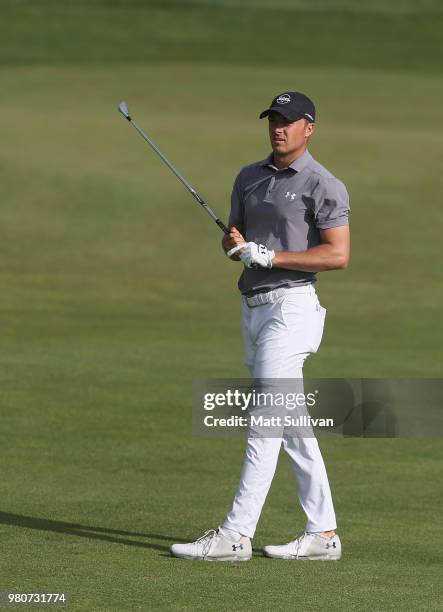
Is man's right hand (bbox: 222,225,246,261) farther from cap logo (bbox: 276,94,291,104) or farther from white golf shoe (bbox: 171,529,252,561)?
white golf shoe (bbox: 171,529,252,561)

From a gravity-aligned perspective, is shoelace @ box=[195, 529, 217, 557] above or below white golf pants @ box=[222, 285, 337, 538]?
below

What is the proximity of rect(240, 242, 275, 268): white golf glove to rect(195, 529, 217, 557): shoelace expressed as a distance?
1.40m

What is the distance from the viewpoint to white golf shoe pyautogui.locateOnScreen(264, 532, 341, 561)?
7.73 m

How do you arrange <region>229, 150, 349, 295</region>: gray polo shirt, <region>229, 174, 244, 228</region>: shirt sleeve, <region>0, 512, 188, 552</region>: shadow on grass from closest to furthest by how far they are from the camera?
<region>229, 150, 349, 295</region>: gray polo shirt → <region>0, 512, 188, 552</region>: shadow on grass → <region>229, 174, 244, 228</region>: shirt sleeve

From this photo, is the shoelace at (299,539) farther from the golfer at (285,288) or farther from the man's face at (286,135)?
the man's face at (286,135)

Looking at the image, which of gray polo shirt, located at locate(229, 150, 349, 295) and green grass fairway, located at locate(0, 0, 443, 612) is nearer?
green grass fairway, located at locate(0, 0, 443, 612)

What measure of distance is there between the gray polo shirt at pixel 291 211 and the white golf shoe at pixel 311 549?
135 cm

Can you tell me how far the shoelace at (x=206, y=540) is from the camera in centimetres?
759

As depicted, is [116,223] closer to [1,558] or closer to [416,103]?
[416,103]

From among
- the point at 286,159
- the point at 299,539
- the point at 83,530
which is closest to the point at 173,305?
the point at 83,530

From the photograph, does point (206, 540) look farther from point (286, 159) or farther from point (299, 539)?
point (286, 159)

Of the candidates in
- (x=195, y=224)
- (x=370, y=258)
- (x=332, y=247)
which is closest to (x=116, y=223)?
(x=195, y=224)

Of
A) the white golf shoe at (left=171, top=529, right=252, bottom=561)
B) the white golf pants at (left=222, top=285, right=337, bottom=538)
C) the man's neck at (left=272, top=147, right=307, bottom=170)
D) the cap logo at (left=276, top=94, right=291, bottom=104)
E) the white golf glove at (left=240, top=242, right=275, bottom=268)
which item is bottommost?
the white golf shoe at (left=171, top=529, right=252, bottom=561)

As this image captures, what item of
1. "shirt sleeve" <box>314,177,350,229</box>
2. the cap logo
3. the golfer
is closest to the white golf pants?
the golfer
